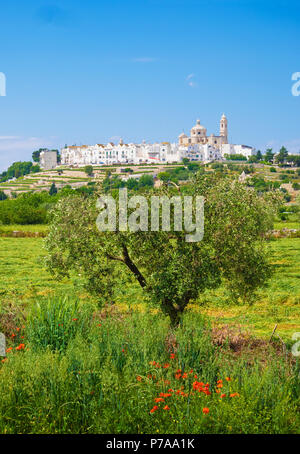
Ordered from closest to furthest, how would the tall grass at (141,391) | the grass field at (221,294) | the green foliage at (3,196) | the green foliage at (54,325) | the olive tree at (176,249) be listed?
1. the tall grass at (141,391)
2. the green foliage at (54,325)
3. the olive tree at (176,249)
4. the grass field at (221,294)
5. the green foliage at (3,196)

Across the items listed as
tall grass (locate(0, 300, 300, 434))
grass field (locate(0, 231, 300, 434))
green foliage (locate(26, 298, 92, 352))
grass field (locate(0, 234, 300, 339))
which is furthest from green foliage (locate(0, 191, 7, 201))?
tall grass (locate(0, 300, 300, 434))

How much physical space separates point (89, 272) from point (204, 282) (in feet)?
10.9

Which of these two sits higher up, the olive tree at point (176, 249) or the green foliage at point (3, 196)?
the green foliage at point (3, 196)

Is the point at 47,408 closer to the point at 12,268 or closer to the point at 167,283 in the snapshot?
the point at 167,283

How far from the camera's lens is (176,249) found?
13.5 metres

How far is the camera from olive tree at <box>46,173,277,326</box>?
43.5ft

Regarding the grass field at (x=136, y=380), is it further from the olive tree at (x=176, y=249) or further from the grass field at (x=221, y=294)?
the grass field at (x=221, y=294)

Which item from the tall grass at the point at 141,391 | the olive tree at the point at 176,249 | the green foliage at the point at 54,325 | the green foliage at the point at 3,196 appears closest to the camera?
the tall grass at the point at 141,391

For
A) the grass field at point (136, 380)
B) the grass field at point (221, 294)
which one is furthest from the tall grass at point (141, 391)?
the grass field at point (221, 294)

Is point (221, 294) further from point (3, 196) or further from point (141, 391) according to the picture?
point (3, 196)

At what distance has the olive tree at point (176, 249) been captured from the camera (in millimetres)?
13250

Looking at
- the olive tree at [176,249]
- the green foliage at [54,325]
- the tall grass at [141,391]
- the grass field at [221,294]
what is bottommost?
the grass field at [221,294]

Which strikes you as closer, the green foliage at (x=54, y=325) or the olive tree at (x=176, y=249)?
the green foliage at (x=54, y=325)

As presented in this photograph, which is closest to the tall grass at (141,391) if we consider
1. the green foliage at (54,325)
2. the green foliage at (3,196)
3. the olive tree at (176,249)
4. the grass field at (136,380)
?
the grass field at (136,380)
